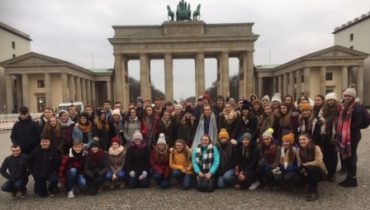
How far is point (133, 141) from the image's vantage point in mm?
9281

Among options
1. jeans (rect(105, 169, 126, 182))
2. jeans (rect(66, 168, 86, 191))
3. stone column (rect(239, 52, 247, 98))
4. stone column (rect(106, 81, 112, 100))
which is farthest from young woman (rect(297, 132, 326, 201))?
stone column (rect(106, 81, 112, 100))

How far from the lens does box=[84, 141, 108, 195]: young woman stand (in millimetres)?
8539

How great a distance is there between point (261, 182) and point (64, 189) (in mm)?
4872

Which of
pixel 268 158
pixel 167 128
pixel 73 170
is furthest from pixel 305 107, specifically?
pixel 73 170

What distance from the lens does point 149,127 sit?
10.1 meters

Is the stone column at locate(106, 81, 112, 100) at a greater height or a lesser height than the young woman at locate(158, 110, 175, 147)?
greater

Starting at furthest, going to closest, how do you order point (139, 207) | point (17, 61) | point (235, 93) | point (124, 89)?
point (235, 93) → point (124, 89) → point (17, 61) → point (139, 207)

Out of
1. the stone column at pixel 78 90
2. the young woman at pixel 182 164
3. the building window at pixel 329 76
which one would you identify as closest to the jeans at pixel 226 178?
the young woman at pixel 182 164

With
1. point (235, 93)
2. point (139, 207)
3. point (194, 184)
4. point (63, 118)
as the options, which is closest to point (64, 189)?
point (63, 118)

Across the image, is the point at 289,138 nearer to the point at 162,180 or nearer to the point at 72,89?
the point at 162,180

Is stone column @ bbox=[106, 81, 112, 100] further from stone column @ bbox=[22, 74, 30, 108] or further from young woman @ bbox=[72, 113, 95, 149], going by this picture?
young woman @ bbox=[72, 113, 95, 149]

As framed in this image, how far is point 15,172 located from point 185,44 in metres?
46.0

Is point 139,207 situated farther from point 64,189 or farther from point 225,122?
point 225,122

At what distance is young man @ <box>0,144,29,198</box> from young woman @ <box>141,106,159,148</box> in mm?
3061
